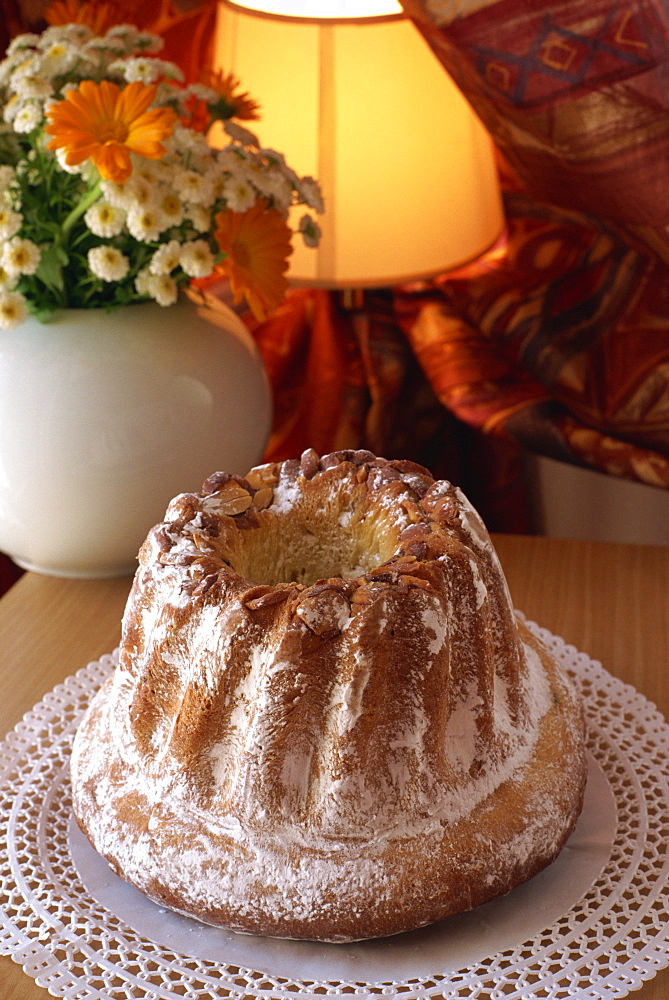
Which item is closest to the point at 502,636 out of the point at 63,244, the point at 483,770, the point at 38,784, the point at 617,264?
the point at 483,770

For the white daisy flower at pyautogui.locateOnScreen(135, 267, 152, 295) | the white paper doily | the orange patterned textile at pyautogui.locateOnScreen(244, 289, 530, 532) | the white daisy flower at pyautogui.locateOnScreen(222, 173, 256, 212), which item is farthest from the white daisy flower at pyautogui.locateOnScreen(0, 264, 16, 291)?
the orange patterned textile at pyautogui.locateOnScreen(244, 289, 530, 532)

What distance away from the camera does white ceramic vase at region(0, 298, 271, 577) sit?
3.31ft

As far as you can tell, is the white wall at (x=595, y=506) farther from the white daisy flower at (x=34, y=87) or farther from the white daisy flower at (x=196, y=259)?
the white daisy flower at (x=34, y=87)

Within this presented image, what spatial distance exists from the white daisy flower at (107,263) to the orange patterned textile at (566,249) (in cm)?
49

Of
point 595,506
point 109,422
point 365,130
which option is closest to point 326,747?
point 109,422

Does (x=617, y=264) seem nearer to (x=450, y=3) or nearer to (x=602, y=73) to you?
(x=602, y=73)

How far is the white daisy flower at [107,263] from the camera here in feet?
3.11

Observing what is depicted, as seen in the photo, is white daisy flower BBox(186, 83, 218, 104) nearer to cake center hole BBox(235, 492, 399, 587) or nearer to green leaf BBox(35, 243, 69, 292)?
green leaf BBox(35, 243, 69, 292)

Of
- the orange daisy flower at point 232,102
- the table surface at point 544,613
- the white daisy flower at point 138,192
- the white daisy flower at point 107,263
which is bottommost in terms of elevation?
the table surface at point 544,613

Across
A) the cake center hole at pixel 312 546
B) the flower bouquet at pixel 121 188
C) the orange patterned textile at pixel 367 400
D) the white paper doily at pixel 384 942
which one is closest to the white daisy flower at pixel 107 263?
the flower bouquet at pixel 121 188

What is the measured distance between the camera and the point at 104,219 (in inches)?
36.6

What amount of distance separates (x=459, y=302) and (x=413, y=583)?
3.21ft

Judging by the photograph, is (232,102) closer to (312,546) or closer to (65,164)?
(65,164)

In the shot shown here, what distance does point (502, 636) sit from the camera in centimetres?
77
